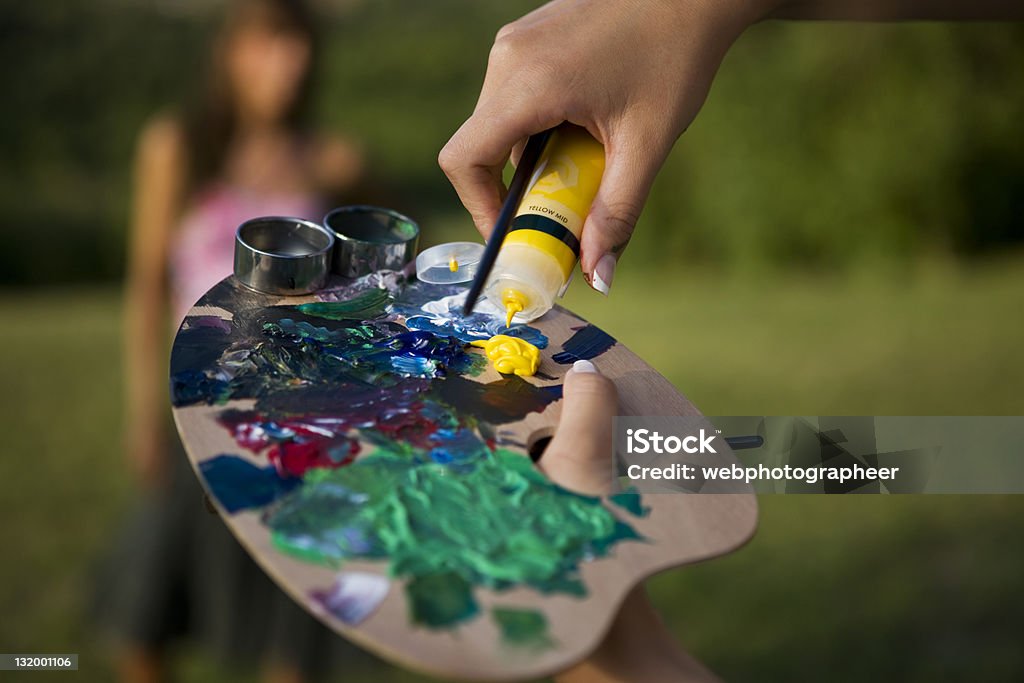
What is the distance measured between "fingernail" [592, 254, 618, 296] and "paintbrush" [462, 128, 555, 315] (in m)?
0.16

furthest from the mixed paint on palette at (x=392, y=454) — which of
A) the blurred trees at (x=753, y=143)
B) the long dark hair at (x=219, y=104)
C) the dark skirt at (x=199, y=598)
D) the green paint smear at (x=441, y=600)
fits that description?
the blurred trees at (x=753, y=143)

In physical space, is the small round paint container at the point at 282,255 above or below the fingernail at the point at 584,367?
above

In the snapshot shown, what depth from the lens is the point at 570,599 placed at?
1.14m

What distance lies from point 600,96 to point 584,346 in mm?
410

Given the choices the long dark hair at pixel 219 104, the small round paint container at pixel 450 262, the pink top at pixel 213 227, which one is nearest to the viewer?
the small round paint container at pixel 450 262

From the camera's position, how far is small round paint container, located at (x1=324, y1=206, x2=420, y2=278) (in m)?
1.74

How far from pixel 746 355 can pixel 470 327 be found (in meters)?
5.20

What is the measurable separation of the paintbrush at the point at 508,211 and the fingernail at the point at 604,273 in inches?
6.2

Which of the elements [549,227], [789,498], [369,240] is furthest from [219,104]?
[789,498]

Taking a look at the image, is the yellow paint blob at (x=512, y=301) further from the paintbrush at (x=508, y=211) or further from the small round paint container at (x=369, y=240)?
the small round paint container at (x=369, y=240)

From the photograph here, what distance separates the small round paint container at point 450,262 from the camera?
178 centimetres

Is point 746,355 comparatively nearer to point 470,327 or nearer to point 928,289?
point 928,289

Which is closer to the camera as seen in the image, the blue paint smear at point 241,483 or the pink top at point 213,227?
the blue paint smear at point 241,483

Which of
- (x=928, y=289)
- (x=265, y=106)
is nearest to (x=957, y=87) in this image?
(x=928, y=289)
